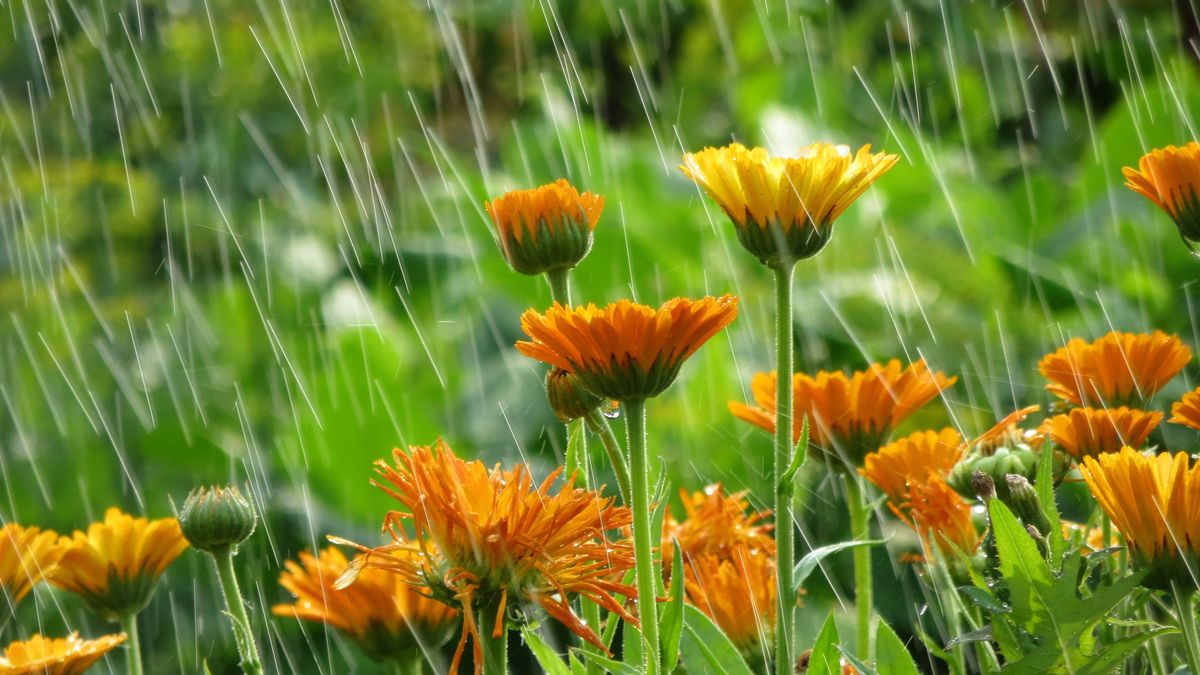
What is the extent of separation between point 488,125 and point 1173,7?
68.7 inches

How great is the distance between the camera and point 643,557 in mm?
460

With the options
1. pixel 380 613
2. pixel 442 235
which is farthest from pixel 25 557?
pixel 442 235

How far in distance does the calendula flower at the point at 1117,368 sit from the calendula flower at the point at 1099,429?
0.13 feet

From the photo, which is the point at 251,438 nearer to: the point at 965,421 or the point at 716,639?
the point at 965,421

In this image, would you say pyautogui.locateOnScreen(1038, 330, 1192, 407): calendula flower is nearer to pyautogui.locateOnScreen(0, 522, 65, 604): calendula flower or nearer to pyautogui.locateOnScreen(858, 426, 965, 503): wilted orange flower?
pyautogui.locateOnScreen(858, 426, 965, 503): wilted orange flower

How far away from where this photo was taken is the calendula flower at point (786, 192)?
54 cm

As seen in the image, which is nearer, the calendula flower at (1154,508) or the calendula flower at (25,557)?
the calendula flower at (1154,508)

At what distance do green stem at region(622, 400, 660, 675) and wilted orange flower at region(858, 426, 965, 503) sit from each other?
0.53 feet

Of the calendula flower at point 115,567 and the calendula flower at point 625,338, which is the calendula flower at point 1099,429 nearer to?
the calendula flower at point 625,338

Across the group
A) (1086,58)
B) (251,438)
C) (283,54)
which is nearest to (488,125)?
(283,54)

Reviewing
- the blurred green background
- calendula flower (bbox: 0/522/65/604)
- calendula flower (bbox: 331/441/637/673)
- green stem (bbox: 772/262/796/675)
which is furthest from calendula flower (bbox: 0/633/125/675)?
the blurred green background

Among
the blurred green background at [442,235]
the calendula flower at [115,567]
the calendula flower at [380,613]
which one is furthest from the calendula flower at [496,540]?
the blurred green background at [442,235]

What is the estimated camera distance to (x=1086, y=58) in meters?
3.11

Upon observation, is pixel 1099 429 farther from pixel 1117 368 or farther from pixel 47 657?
pixel 47 657
